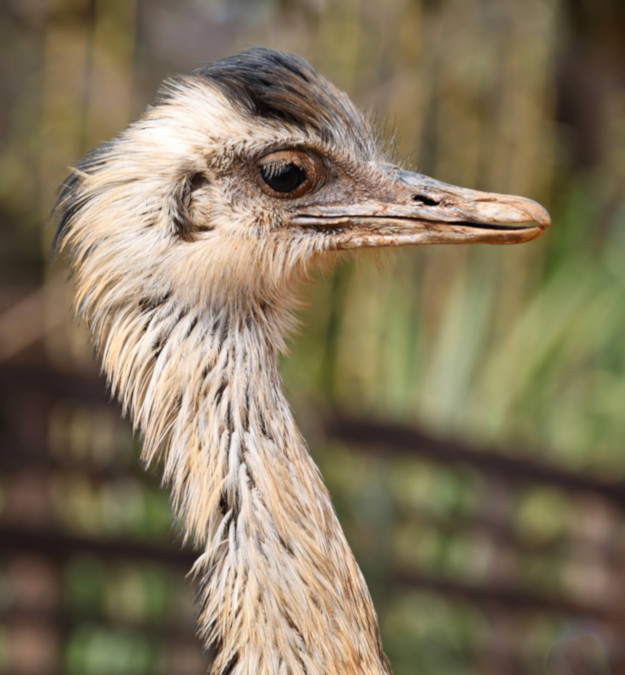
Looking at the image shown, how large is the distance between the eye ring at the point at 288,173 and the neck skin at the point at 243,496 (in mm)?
213

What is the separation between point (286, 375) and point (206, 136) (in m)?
2.33

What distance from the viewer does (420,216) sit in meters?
1.37

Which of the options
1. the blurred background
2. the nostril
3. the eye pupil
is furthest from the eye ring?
the blurred background

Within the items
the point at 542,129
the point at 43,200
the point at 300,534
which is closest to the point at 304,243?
the point at 300,534

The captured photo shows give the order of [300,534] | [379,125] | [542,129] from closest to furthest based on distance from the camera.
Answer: [300,534], [379,125], [542,129]

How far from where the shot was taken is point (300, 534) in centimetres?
117

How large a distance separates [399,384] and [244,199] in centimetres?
252

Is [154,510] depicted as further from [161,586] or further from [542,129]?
[542,129]

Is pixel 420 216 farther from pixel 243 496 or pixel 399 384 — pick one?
pixel 399 384

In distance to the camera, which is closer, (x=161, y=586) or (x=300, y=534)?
(x=300, y=534)

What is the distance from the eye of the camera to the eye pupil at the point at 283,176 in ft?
4.37

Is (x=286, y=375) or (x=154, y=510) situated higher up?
(x=286, y=375)

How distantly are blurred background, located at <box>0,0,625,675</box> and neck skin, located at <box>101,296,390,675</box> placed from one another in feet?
4.20

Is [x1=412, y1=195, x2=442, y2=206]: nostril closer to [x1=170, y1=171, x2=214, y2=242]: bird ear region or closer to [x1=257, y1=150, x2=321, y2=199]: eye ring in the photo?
[x1=257, y1=150, x2=321, y2=199]: eye ring
